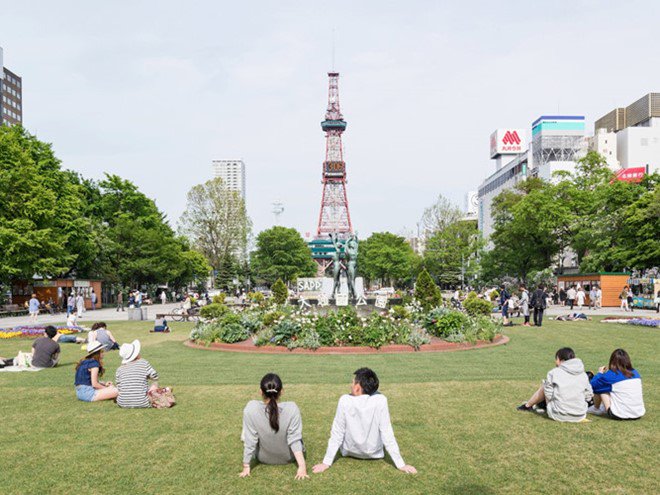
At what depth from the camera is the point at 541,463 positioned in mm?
6953

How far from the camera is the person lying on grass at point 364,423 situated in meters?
→ 6.71

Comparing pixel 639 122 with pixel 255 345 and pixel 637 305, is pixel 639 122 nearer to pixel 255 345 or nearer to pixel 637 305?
pixel 637 305

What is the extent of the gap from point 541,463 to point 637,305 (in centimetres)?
3696

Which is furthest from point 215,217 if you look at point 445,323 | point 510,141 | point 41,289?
point 510,141

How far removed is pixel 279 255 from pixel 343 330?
76.9 m

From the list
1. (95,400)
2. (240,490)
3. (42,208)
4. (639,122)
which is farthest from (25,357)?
(639,122)

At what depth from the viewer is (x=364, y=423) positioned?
6.84m

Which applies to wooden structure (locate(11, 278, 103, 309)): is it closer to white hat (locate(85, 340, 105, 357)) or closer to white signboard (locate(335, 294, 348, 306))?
white signboard (locate(335, 294, 348, 306))

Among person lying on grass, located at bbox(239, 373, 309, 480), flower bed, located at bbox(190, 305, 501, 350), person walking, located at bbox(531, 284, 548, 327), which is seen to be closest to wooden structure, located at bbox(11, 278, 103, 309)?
flower bed, located at bbox(190, 305, 501, 350)

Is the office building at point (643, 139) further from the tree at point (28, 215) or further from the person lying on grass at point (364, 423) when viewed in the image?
the person lying on grass at point (364, 423)

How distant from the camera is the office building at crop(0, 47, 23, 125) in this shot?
102 metres

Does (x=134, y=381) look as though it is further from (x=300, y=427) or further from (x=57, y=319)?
(x=57, y=319)

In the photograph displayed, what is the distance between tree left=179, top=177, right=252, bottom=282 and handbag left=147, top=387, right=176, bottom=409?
55.8 meters

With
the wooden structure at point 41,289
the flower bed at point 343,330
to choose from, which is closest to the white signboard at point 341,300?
the flower bed at point 343,330
